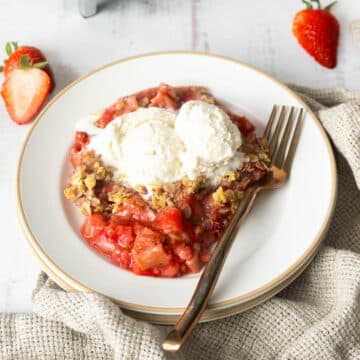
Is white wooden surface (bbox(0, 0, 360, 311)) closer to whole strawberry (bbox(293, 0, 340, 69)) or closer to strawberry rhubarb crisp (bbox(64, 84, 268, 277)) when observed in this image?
whole strawberry (bbox(293, 0, 340, 69))

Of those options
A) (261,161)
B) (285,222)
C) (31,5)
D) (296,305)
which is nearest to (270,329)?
(296,305)

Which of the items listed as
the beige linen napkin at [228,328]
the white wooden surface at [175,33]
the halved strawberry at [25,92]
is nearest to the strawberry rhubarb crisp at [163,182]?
the beige linen napkin at [228,328]

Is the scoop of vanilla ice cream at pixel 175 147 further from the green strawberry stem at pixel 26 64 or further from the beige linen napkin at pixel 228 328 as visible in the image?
the green strawberry stem at pixel 26 64

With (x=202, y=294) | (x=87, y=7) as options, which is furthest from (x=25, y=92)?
(x=202, y=294)

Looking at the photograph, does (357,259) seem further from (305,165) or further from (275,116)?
(275,116)

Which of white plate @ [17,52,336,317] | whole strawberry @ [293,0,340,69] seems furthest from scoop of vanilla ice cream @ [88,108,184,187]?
whole strawberry @ [293,0,340,69]
